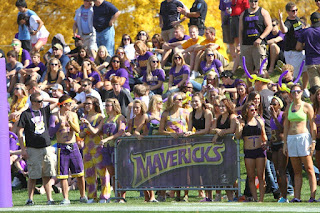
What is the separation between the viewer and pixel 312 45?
16.0 meters

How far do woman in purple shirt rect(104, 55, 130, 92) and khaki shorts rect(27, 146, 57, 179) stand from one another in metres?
3.88

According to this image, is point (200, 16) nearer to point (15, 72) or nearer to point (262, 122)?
point (15, 72)

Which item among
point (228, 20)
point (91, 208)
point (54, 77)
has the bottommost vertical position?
point (91, 208)

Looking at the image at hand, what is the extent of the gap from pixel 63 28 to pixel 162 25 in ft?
25.0

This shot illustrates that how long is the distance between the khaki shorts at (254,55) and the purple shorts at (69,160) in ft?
15.5

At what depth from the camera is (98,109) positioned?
14.4 metres

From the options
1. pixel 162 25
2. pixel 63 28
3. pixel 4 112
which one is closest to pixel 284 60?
pixel 162 25

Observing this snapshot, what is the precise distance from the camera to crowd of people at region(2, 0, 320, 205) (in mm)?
13227

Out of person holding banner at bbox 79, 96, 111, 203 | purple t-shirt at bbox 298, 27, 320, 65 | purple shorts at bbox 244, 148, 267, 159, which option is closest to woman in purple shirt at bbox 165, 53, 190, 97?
purple t-shirt at bbox 298, 27, 320, 65

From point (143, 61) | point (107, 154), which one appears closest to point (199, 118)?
point (107, 154)

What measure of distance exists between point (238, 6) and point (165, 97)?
3034mm

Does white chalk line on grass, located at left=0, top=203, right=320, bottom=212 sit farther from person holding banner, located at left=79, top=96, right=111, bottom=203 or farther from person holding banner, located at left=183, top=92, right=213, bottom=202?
→ person holding banner, located at left=79, top=96, right=111, bottom=203

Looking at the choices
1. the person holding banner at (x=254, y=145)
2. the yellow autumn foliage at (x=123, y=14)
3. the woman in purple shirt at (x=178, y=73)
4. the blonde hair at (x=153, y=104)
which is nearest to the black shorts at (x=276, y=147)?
the person holding banner at (x=254, y=145)

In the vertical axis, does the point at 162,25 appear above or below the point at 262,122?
above
